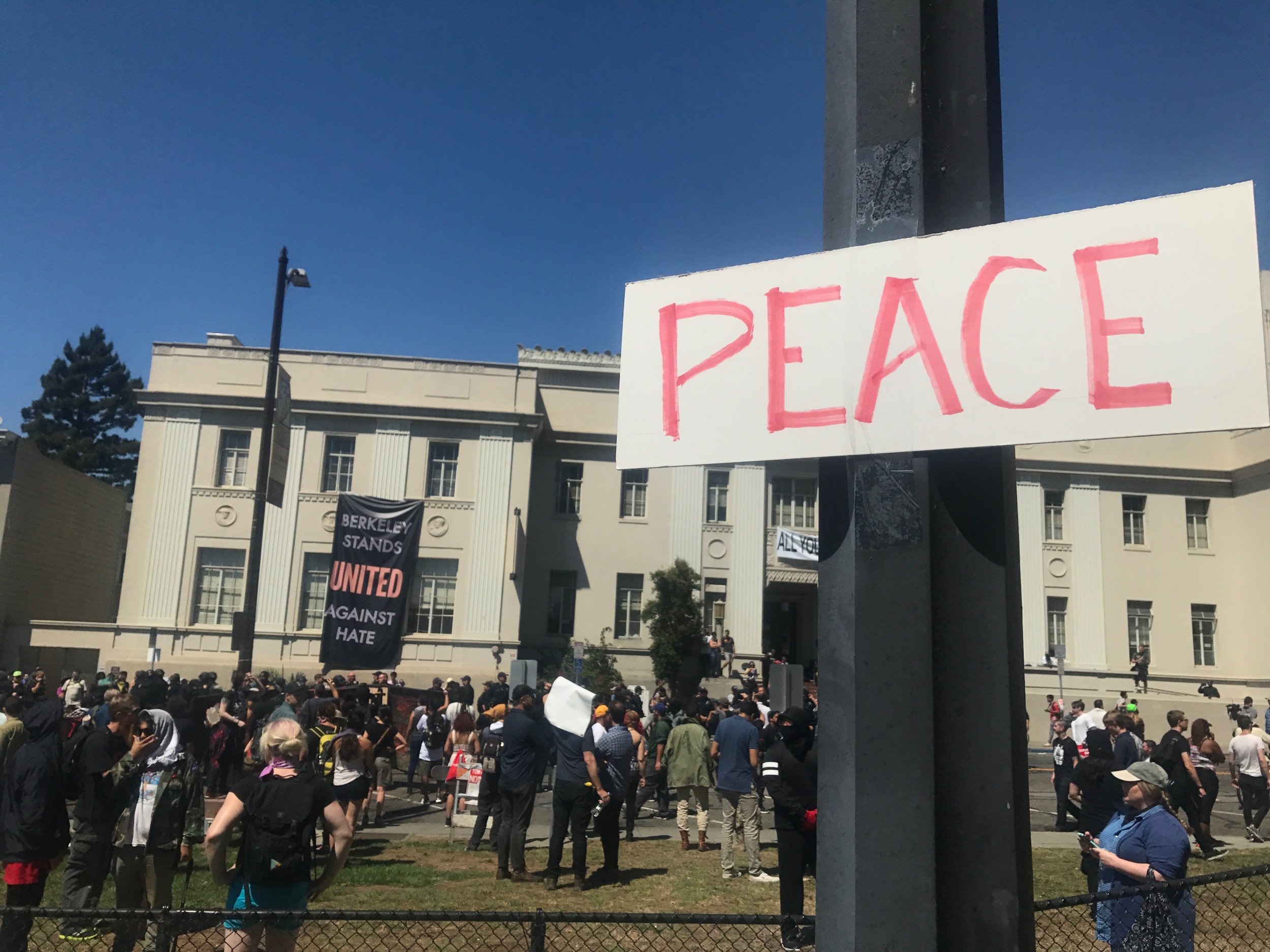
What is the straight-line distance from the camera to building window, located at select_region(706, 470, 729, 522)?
37375mm

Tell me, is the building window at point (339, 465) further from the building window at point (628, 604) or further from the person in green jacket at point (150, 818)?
the person in green jacket at point (150, 818)

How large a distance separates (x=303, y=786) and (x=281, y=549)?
31050 millimetres

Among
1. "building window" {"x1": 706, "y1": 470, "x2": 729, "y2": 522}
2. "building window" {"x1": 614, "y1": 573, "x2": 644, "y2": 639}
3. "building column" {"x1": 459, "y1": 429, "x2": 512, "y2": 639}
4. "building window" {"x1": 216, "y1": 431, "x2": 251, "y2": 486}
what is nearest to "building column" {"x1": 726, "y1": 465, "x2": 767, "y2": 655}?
"building window" {"x1": 706, "y1": 470, "x2": 729, "y2": 522}

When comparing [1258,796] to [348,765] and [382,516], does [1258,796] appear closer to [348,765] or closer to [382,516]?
[348,765]

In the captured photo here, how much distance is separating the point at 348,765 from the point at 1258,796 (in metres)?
13.3

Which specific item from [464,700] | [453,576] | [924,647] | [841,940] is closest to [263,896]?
[841,940]

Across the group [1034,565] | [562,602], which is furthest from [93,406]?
[1034,565]

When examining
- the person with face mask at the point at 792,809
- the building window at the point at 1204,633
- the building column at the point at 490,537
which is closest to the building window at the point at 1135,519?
the building window at the point at 1204,633

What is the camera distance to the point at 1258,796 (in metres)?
14.4

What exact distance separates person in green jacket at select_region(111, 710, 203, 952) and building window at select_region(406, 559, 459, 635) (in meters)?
27.1

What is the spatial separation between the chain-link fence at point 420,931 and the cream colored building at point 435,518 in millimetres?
26015

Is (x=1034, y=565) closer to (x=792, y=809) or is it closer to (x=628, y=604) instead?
(x=628, y=604)

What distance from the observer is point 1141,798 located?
19.4 ft

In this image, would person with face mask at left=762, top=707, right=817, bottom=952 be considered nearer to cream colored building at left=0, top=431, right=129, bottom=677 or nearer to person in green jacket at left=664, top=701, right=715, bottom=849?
person in green jacket at left=664, top=701, right=715, bottom=849
